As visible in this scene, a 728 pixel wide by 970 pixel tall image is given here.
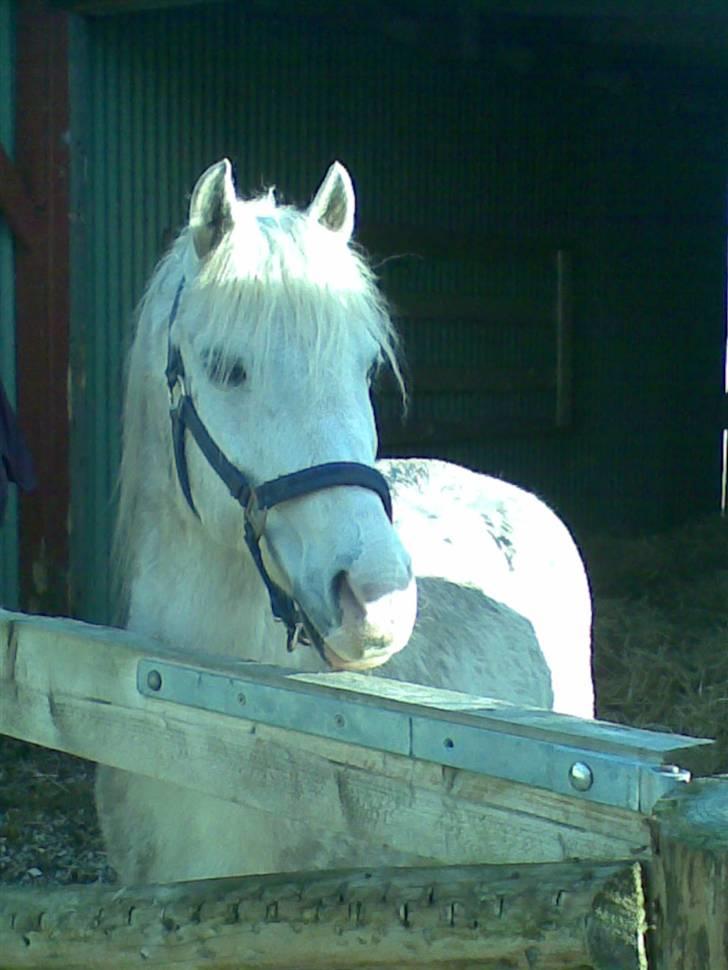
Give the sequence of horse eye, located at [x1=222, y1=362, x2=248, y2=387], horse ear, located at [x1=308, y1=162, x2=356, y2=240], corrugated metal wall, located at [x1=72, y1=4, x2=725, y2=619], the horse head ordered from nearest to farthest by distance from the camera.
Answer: the horse head → horse eye, located at [x1=222, y1=362, x2=248, y2=387] → horse ear, located at [x1=308, y1=162, x2=356, y2=240] → corrugated metal wall, located at [x1=72, y1=4, x2=725, y2=619]

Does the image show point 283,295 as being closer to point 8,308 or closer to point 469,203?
point 8,308

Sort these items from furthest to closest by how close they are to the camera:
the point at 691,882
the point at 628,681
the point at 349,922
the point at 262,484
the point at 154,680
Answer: the point at 628,681, the point at 262,484, the point at 154,680, the point at 349,922, the point at 691,882

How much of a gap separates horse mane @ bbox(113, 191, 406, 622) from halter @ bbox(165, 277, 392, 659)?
0.11m

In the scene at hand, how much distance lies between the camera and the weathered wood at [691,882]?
1087mm

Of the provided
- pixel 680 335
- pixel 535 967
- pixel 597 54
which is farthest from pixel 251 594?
pixel 680 335

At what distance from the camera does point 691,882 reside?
1.11m

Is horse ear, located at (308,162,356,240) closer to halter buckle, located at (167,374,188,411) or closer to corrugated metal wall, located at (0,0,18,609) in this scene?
halter buckle, located at (167,374,188,411)

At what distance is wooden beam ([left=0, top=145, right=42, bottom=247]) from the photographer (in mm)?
5602

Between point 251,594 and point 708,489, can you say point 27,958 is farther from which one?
point 708,489

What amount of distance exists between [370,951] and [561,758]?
0.98ft

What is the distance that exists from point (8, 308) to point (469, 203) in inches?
136

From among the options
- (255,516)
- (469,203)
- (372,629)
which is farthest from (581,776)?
(469,203)

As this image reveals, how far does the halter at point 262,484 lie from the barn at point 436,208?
3.54 metres

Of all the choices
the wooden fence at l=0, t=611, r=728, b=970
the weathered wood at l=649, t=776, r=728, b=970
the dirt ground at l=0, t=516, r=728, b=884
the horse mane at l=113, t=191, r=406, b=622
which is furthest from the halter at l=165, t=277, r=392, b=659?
the dirt ground at l=0, t=516, r=728, b=884
